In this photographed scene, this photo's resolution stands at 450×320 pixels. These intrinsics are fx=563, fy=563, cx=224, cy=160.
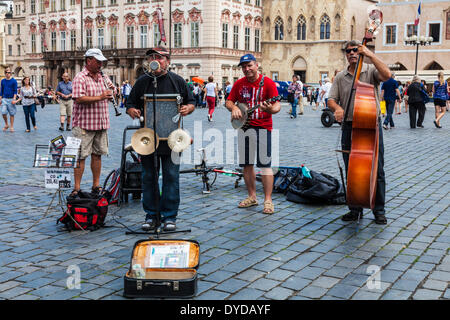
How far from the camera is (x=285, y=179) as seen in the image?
7.74m

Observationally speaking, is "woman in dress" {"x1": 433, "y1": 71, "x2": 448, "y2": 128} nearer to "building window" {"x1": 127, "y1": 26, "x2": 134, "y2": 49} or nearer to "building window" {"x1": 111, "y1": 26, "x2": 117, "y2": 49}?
"building window" {"x1": 127, "y1": 26, "x2": 134, "y2": 49}

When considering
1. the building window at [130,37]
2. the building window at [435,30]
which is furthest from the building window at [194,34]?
the building window at [435,30]

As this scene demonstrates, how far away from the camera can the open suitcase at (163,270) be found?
3928mm

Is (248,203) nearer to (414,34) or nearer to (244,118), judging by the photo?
(244,118)

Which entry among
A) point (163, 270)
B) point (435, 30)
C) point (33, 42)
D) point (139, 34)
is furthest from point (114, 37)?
point (163, 270)

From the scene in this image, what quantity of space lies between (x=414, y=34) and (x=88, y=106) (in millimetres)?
46523

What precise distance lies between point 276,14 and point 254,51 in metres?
4.26

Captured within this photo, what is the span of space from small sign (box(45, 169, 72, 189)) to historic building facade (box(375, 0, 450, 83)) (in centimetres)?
4382

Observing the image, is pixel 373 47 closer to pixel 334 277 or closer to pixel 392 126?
pixel 392 126

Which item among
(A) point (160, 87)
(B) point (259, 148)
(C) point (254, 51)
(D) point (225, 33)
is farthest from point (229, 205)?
(C) point (254, 51)

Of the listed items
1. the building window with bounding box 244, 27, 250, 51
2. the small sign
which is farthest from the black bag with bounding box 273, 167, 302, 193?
the building window with bounding box 244, 27, 250, 51

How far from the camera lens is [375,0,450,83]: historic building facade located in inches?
1865
